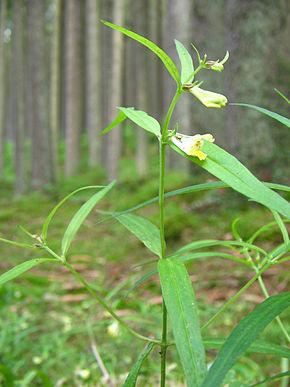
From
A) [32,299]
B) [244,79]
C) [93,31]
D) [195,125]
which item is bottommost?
[32,299]

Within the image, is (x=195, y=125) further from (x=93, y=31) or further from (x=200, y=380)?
(x=200, y=380)

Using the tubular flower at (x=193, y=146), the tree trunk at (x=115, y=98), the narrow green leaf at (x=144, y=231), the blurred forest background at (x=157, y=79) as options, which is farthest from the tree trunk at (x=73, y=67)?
the tubular flower at (x=193, y=146)

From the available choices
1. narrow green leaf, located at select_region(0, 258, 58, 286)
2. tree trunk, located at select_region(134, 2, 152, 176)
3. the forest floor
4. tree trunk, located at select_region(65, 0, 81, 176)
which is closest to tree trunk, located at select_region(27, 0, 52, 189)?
tree trunk, located at select_region(65, 0, 81, 176)

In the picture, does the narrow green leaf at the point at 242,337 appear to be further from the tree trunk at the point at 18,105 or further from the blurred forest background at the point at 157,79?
the tree trunk at the point at 18,105

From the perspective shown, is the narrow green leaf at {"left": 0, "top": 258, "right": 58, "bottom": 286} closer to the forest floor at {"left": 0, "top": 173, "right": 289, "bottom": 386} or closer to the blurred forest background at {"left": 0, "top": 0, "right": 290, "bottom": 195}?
the forest floor at {"left": 0, "top": 173, "right": 289, "bottom": 386}

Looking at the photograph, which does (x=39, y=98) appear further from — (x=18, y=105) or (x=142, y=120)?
(x=142, y=120)

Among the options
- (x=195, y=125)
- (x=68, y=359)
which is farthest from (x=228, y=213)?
(x=195, y=125)

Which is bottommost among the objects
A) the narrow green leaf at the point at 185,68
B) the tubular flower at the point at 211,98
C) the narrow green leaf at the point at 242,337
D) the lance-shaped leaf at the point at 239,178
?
the narrow green leaf at the point at 242,337
